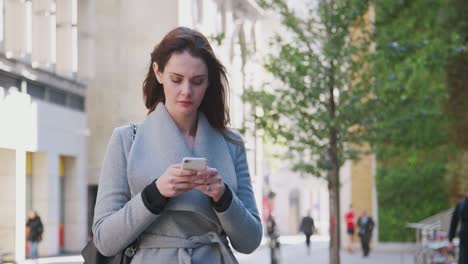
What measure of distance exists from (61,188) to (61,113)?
361cm

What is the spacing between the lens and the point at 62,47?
149 ft

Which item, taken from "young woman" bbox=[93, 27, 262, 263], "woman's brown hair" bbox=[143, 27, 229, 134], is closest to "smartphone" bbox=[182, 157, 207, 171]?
"young woman" bbox=[93, 27, 262, 263]

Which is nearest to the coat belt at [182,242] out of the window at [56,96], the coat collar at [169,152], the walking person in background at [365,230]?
the coat collar at [169,152]

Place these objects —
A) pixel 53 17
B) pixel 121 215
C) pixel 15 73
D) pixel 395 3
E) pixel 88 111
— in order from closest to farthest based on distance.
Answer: pixel 121 215 → pixel 395 3 → pixel 15 73 → pixel 53 17 → pixel 88 111

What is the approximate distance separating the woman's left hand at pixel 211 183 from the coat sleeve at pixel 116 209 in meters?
0.23

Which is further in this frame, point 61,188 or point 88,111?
point 88,111

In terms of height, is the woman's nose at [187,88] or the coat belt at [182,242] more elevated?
the woman's nose at [187,88]

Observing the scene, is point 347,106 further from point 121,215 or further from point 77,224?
point 77,224

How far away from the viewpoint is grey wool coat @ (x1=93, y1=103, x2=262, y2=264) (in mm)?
4367

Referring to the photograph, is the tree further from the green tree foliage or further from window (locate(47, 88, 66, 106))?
window (locate(47, 88, 66, 106))

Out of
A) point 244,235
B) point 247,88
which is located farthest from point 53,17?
point 244,235

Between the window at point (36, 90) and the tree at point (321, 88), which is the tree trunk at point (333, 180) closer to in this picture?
the tree at point (321, 88)

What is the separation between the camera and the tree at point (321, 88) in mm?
25125

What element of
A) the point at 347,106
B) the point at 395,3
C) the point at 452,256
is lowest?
the point at 452,256
